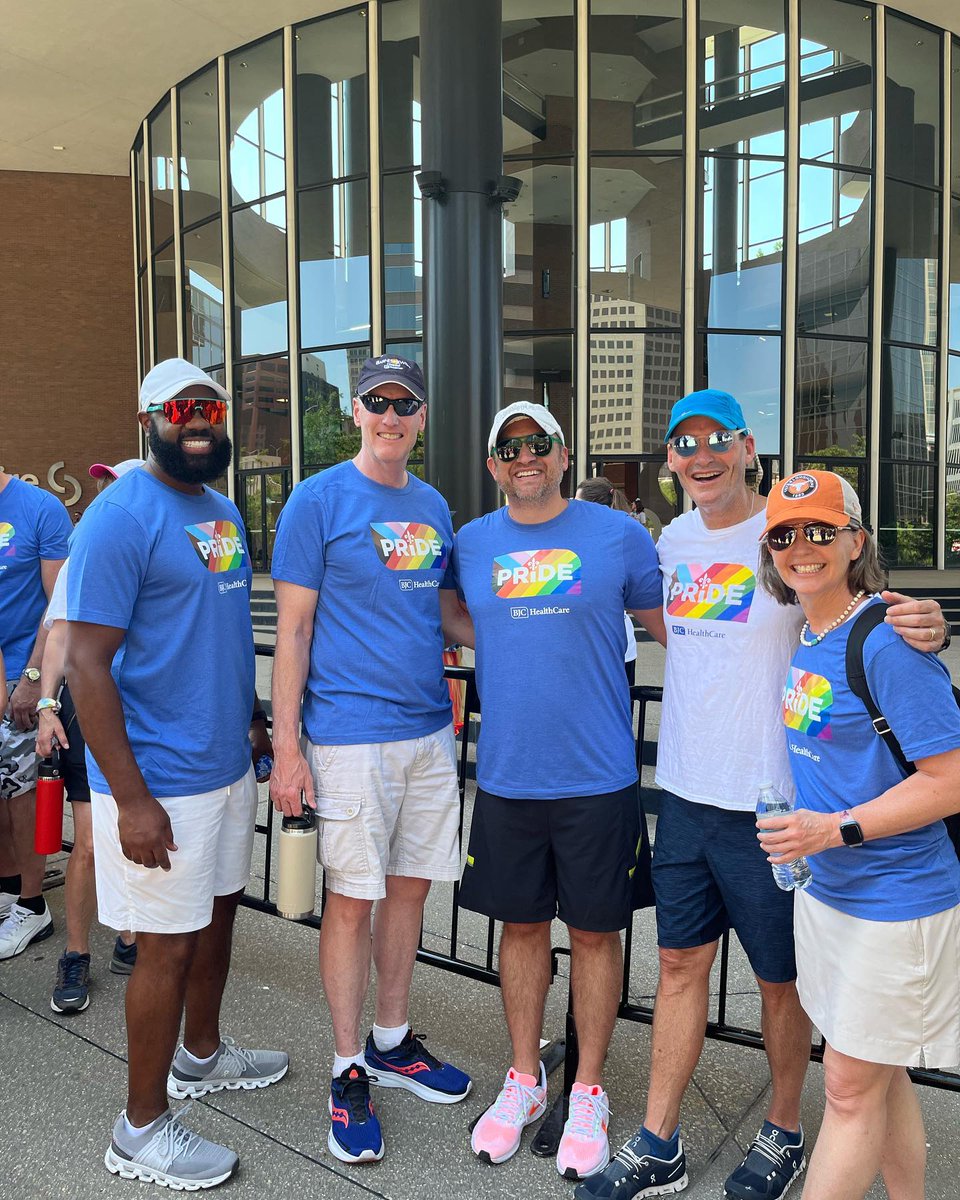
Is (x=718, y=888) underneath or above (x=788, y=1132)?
above

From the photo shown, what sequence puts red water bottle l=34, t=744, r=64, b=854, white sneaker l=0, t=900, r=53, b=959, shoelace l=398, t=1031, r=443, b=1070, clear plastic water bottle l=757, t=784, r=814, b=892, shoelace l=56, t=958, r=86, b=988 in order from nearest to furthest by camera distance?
clear plastic water bottle l=757, t=784, r=814, b=892 → shoelace l=398, t=1031, r=443, b=1070 → red water bottle l=34, t=744, r=64, b=854 → shoelace l=56, t=958, r=86, b=988 → white sneaker l=0, t=900, r=53, b=959

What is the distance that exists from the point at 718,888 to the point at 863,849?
0.68 meters

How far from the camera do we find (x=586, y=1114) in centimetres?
Result: 279

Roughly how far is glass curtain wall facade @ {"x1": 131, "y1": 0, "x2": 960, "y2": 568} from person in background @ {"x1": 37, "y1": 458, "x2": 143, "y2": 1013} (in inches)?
608

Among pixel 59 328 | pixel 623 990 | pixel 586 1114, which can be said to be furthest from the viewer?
pixel 59 328

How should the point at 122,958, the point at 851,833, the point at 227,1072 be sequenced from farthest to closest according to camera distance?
1. the point at 122,958
2. the point at 227,1072
3. the point at 851,833

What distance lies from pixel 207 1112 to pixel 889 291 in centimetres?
2076

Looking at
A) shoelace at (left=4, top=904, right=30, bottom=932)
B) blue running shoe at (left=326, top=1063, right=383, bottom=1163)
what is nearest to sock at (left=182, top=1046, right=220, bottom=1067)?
blue running shoe at (left=326, top=1063, right=383, bottom=1163)

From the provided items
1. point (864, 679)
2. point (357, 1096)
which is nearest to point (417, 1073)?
point (357, 1096)

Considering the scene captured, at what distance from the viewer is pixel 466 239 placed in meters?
8.24

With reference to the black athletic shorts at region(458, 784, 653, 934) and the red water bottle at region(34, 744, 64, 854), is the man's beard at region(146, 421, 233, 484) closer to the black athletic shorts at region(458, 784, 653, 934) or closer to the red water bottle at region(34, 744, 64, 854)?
the black athletic shorts at region(458, 784, 653, 934)

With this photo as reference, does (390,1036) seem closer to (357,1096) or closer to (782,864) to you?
(357,1096)

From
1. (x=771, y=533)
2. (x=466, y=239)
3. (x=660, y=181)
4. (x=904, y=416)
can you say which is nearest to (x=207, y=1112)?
(x=771, y=533)

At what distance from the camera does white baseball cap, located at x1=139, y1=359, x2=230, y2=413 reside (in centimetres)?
280
